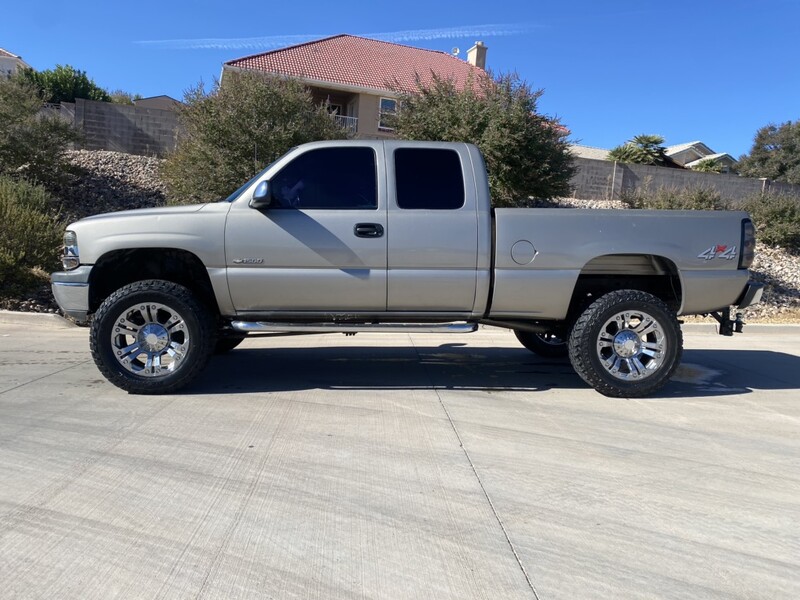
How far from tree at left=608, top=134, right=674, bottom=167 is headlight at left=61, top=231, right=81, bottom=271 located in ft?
112

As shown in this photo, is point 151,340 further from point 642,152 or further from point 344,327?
point 642,152

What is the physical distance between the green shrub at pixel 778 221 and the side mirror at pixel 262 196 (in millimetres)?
15676

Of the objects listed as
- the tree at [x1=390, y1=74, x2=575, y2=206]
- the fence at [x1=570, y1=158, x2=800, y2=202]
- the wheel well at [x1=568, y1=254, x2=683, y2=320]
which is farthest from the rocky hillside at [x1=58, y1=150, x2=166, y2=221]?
the fence at [x1=570, y1=158, x2=800, y2=202]

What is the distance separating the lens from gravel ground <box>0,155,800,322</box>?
43.1 ft

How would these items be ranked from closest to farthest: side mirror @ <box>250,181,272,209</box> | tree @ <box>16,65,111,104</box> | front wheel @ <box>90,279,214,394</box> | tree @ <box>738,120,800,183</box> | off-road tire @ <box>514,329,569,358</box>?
side mirror @ <box>250,181,272,209</box> < front wheel @ <box>90,279,214,394</box> < off-road tire @ <box>514,329,569,358</box> < tree @ <box>16,65,111,104</box> < tree @ <box>738,120,800,183</box>

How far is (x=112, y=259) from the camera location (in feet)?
17.8

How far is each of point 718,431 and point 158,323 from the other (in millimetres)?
4714

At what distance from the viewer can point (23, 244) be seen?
33.6 ft

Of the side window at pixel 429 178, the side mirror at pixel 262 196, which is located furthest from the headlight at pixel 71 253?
the side window at pixel 429 178

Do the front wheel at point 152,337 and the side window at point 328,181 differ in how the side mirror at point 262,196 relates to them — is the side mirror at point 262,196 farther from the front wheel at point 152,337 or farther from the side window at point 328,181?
the front wheel at point 152,337

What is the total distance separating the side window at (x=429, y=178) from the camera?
17.9ft

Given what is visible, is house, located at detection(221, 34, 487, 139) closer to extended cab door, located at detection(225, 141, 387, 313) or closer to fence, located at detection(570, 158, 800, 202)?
fence, located at detection(570, 158, 800, 202)

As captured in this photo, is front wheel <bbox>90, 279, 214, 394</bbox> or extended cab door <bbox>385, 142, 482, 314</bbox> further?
extended cab door <bbox>385, 142, 482, 314</bbox>

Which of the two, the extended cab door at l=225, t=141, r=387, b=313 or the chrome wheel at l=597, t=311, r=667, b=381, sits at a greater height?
the extended cab door at l=225, t=141, r=387, b=313
